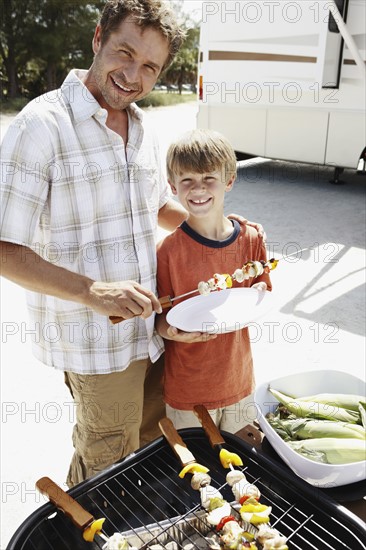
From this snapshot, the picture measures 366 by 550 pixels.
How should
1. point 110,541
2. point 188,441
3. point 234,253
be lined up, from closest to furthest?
point 110,541 → point 188,441 → point 234,253

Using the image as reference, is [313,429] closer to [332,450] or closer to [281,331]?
[332,450]

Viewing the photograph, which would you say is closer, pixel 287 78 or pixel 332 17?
pixel 332 17

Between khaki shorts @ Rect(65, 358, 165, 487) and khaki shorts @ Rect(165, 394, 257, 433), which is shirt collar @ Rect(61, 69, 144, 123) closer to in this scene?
khaki shorts @ Rect(65, 358, 165, 487)

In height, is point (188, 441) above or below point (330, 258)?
above

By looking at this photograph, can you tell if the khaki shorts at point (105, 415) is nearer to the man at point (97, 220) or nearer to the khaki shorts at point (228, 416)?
the man at point (97, 220)

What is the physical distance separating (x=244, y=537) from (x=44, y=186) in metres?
1.11

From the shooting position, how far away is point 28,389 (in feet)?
9.95

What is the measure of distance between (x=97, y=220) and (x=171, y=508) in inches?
36.4

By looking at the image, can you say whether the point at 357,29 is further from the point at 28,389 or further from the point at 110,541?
the point at 110,541

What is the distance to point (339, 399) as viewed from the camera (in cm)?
140

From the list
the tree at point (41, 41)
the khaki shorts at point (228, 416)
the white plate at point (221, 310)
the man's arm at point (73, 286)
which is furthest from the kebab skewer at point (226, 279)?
the tree at point (41, 41)

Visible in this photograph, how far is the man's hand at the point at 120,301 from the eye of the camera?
1.42 meters

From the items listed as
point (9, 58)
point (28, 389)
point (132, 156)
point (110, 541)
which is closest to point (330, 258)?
point (28, 389)

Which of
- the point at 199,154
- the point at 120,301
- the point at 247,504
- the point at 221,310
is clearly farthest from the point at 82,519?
the point at 199,154
